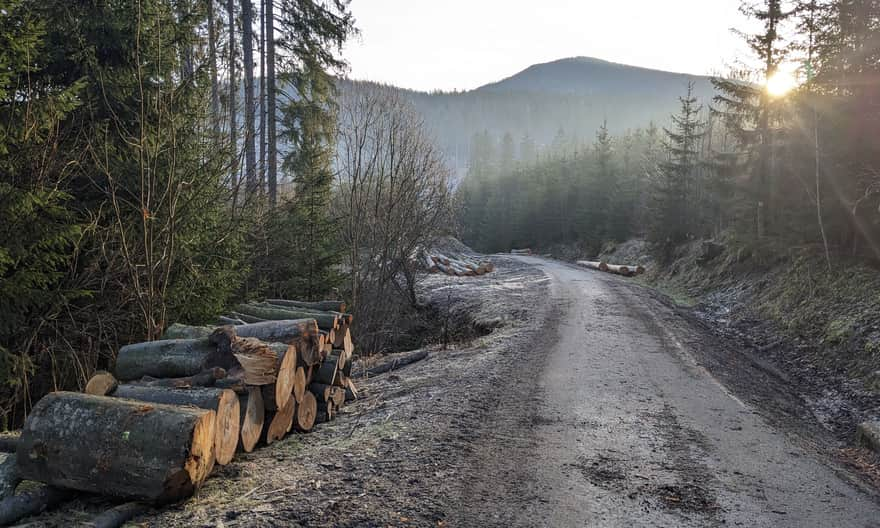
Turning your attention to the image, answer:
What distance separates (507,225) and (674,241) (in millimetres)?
32195

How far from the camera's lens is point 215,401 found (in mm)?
4379

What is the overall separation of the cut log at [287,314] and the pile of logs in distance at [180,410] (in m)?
0.36

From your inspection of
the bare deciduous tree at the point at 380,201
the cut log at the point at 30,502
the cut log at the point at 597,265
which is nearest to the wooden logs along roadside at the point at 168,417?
the cut log at the point at 30,502

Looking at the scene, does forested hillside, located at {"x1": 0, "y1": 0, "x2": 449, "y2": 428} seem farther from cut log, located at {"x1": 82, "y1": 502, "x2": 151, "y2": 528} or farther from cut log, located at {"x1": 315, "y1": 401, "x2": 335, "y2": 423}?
cut log, located at {"x1": 82, "y1": 502, "x2": 151, "y2": 528}

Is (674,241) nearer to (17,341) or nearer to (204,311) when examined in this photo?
A: (204,311)

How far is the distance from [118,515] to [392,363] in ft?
21.1

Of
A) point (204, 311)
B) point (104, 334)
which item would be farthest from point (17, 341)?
point (204, 311)

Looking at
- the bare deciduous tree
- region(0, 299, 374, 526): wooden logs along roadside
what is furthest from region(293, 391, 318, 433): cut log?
the bare deciduous tree

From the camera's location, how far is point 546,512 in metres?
4.12

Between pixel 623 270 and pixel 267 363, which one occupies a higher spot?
pixel 267 363

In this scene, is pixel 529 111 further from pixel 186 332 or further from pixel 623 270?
pixel 186 332

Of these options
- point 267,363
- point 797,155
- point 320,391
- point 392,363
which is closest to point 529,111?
point 797,155

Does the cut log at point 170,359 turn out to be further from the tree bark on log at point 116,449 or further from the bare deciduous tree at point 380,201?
the bare deciduous tree at point 380,201

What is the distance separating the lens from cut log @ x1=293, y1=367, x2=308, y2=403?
5715mm
